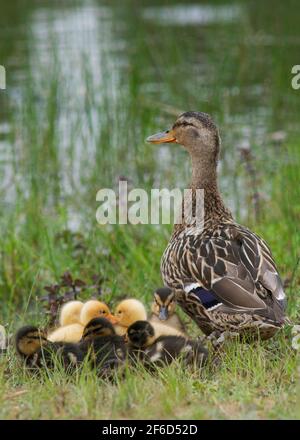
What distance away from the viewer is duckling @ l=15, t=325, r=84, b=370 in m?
4.79

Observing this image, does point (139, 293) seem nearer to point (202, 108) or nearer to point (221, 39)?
point (202, 108)

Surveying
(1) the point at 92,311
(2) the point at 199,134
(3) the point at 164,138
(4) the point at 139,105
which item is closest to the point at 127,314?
(1) the point at 92,311

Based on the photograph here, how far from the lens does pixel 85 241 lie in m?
7.78

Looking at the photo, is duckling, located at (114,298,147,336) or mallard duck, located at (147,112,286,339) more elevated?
mallard duck, located at (147,112,286,339)

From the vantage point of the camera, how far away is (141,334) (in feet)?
16.0

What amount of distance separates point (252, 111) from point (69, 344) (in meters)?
6.44

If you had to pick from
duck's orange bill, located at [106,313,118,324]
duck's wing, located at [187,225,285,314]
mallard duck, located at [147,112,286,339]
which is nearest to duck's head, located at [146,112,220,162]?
mallard duck, located at [147,112,286,339]

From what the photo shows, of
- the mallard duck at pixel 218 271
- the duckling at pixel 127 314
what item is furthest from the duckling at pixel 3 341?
the mallard duck at pixel 218 271

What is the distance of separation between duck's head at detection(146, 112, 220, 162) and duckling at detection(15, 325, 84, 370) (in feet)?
5.88

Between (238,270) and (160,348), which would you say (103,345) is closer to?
(160,348)

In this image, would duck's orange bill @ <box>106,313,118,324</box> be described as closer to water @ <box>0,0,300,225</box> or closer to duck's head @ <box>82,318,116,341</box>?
duck's head @ <box>82,318,116,341</box>

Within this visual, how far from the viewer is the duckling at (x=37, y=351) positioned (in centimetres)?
479

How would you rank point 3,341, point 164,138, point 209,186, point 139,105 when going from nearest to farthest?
point 3,341
point 209,186
point 164,138
point 139,105

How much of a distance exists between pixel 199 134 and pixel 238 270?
1202mm
